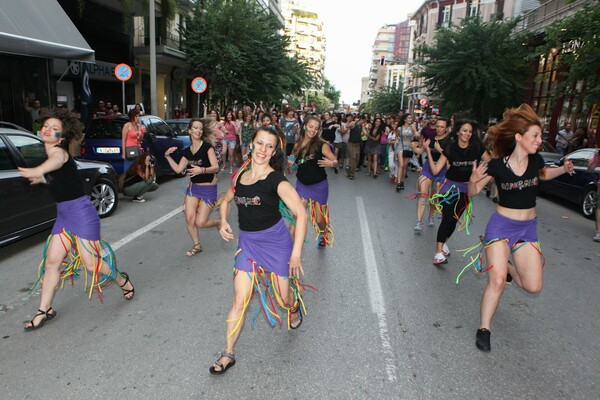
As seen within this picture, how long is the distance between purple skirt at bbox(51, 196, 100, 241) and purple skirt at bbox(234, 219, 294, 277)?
1.49 metres

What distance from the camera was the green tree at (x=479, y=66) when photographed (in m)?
20.8

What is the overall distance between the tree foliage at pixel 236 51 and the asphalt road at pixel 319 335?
17.5 meters

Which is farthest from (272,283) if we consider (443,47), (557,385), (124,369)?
(443,47)

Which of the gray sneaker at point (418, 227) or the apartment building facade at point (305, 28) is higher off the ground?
the apartment building facade at point (305, 28)

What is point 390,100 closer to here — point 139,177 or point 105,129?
point 105,129

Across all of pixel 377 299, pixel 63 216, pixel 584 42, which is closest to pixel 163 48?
pixel 584 42

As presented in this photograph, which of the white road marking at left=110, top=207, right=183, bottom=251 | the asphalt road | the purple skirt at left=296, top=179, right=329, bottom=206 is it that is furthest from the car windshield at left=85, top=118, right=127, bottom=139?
the purple skirt at left=296, top=179, right=329, bottom=206

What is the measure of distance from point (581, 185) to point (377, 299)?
24.3ft

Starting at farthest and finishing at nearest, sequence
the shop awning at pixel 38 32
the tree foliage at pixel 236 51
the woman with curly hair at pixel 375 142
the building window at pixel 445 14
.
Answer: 1. the building window at pixel 445 14
2. the tree foliage at pixel 236 51
3. the woman with curly hair at pixel 375 142
4. the shop awning at pixel 38 32

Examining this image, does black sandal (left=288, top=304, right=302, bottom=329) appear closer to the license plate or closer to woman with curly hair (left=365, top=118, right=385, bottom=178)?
the license plate

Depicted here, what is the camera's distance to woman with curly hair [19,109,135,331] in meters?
3.66

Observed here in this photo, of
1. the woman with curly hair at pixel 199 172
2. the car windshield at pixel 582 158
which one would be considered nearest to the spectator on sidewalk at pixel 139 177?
the woman with curly hair at pixel 199 172

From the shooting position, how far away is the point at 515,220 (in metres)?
3.65

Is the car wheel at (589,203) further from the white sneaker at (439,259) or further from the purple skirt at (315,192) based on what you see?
the purple skirt at (315,192)
